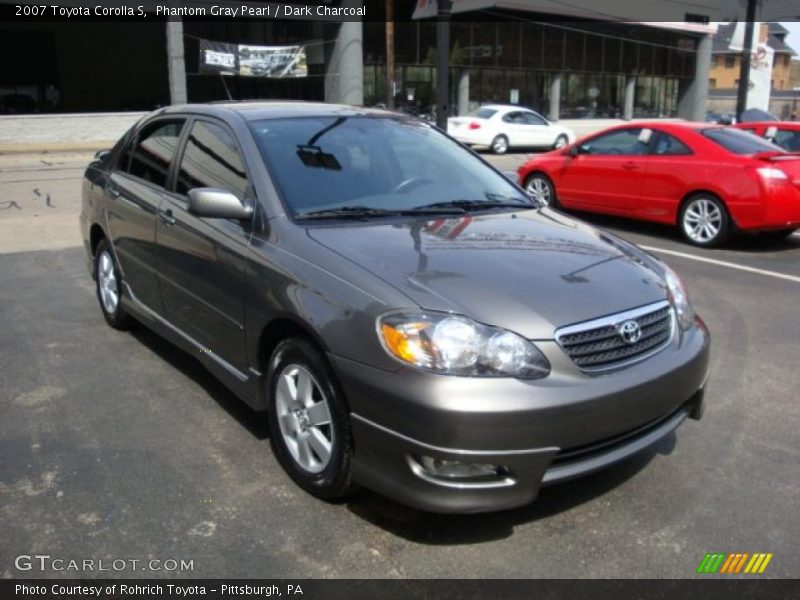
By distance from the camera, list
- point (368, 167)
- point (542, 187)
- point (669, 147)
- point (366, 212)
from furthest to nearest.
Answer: point (542, 187)
point (669, 147)
point (368, 167)
point (366, 212)

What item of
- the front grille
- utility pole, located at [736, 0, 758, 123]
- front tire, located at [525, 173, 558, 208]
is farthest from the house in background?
the front grille

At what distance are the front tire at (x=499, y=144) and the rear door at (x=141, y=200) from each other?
19.3 m

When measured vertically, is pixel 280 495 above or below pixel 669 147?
below

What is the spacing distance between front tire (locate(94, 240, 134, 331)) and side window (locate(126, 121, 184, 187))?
2.20 ft

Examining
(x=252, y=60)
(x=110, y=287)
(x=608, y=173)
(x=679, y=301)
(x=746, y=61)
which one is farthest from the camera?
(x=252, y=60)

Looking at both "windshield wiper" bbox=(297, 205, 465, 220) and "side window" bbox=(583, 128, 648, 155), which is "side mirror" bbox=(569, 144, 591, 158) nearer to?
"side window" bbox=(583, 128, 648, 155)

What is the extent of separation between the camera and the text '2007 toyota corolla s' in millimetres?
2744

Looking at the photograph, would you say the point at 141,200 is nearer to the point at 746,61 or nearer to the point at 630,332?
the point at 630,332

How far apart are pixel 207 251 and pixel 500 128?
813 inches

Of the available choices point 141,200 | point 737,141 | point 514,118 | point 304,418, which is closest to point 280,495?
point 304,418

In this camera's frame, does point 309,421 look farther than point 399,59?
No

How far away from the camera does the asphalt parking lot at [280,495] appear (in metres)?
2.88

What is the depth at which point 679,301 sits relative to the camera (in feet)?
11.4
